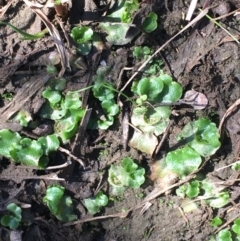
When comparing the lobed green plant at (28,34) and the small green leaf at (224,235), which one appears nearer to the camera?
the lobed green plant at (28,34)

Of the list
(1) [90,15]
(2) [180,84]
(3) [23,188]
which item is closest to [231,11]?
(2) [180,84]

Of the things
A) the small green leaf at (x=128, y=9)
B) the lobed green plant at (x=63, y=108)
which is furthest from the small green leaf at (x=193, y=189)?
the small green leaf at (x=128, y=9)

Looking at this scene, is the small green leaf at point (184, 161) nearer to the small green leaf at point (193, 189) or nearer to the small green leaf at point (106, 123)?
the small green leaf at point (193, 189)

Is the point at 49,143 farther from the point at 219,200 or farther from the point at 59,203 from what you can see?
the point at 219,200

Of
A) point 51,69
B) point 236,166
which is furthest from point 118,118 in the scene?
point 236,166

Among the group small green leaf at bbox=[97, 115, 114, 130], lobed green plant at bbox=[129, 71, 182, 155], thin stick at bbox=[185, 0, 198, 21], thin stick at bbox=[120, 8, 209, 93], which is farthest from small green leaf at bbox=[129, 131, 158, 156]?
thin stick at bbox=[185, 0, 198, 21]

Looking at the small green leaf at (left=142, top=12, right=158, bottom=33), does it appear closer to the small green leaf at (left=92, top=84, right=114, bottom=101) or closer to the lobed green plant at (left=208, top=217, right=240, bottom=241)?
the small green leaf at (left=92, top=84, right=114, bottom=101)
